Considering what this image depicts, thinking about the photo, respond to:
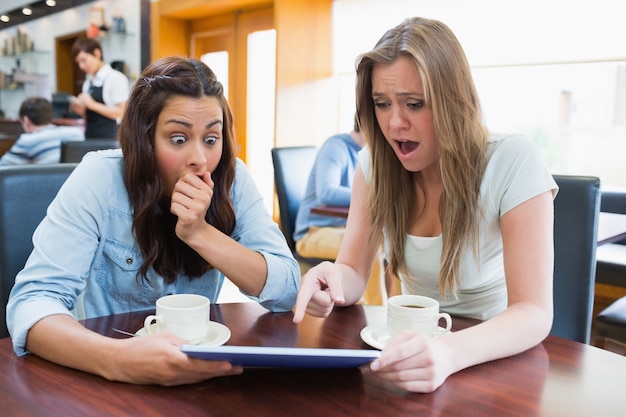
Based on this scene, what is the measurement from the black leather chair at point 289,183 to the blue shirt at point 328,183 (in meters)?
0.08

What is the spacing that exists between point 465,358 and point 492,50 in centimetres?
319

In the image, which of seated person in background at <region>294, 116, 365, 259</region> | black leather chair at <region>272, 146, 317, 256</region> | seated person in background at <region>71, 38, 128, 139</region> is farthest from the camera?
seated person in background at <region>71, 38, 128, 139</region>

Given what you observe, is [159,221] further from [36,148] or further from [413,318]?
[36,148]

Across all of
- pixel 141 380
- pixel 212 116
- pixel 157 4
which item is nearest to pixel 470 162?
pixel 212 116

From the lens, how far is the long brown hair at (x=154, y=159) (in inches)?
48.0

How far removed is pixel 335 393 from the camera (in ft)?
2.68

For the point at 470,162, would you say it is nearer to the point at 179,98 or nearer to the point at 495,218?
the point at 495,218

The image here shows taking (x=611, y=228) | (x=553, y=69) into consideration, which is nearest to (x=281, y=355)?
(x=611, y=228)

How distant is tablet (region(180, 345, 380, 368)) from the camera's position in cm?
72

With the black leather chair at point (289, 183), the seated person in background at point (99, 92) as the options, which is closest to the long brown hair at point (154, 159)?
the black leather chair at point (289, 183)

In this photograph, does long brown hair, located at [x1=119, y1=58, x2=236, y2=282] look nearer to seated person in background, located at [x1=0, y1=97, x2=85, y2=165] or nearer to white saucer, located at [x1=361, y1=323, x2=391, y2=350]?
white saucer, located at [x1=361, y1=323, x2=391, y2=350]

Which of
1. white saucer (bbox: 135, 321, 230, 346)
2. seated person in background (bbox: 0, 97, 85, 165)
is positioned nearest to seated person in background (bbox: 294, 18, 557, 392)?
white saucer (bbox: 135, 321, 230, 346)

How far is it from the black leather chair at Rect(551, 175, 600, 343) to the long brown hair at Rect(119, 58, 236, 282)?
33.1 inches

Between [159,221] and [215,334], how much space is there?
0.39 metres
